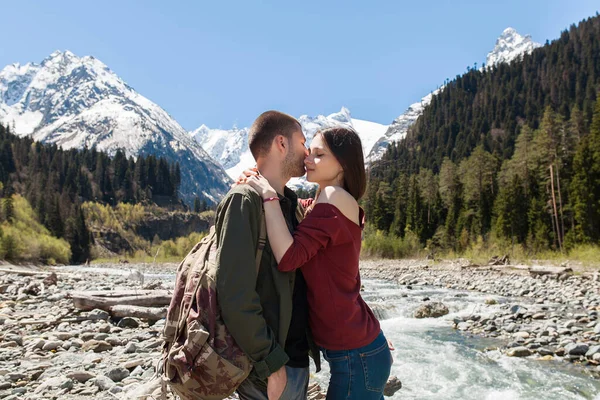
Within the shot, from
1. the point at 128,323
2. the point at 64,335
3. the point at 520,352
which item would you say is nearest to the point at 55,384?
the point at 64,335

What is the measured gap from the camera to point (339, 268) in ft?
7.38

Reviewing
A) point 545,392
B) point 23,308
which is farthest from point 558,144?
point 23,308

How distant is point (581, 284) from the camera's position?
1773 cm

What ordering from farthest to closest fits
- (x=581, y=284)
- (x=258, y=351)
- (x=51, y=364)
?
1. (x=581, y=284)
2. (x=51, y=364)
3. (x=258, y=351)

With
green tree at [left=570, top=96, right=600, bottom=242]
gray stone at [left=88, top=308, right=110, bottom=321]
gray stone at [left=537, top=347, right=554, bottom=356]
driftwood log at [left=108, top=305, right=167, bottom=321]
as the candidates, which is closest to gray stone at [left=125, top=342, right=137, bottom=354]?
driftwood log at [left=108, top=305, right=167, bottom=321]

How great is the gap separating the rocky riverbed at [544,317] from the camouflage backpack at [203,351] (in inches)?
305

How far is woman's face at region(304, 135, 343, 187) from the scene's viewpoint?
2.34 m

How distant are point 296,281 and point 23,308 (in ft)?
35.9

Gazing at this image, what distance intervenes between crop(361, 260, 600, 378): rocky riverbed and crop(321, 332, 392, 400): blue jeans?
22.6ft

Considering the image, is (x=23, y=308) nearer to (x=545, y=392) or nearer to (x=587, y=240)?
(x=545, y=392)

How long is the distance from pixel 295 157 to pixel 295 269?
0.64 meters

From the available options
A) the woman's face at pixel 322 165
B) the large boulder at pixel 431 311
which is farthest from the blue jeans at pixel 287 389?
the large boulder at pixel 431 311

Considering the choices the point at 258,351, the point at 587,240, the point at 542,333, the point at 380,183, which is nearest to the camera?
the point at 258,351

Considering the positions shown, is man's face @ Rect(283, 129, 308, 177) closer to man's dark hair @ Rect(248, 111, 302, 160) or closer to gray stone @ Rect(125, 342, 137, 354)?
man's dark hair @ Rect(248, 111, 302, 160)
